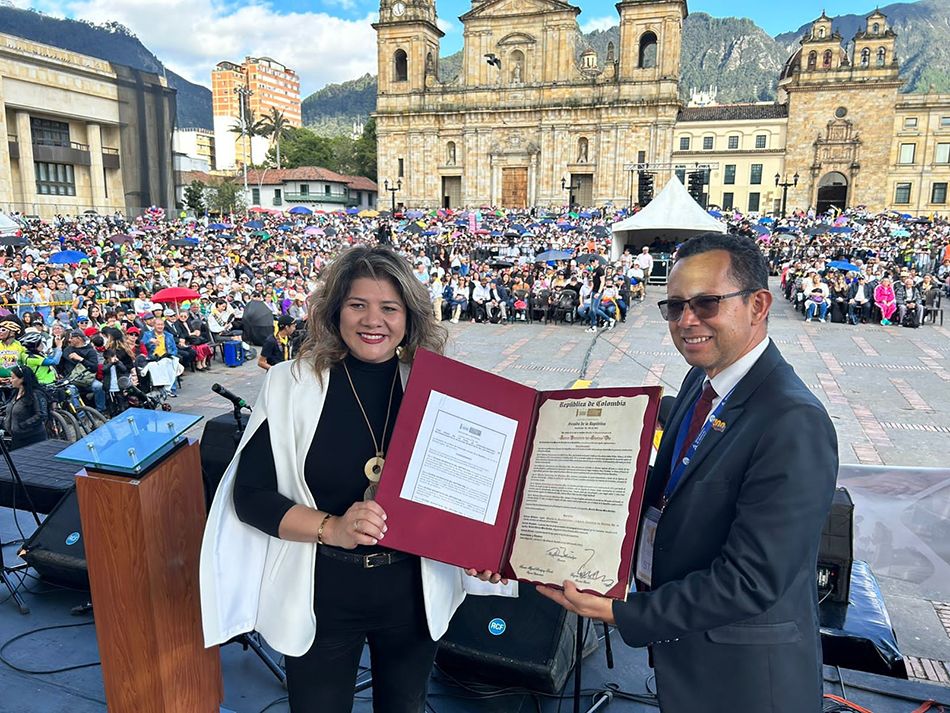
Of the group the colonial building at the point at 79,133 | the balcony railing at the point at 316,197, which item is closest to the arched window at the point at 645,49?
the balcony railing at the point at 316,197

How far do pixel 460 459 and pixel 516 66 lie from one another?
5514 cm

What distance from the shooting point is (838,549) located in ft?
8.16

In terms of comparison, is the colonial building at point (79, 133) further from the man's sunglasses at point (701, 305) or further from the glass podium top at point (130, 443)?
the man's sunglasses at point (701, 305)

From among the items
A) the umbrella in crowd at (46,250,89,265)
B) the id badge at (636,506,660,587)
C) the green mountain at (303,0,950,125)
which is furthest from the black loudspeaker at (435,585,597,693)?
the green mountain at (303,0,950,125)

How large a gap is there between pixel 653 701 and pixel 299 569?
5.49 ft

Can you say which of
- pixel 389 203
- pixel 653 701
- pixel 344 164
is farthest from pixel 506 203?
pixel 653 701

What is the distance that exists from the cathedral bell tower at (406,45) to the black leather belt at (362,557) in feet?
183

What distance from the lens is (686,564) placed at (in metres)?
1.39

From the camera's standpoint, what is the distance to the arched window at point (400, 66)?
175 ft

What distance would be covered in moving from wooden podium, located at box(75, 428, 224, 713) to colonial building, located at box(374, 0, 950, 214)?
1909 inches

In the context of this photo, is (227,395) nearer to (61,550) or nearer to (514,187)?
(61,550)

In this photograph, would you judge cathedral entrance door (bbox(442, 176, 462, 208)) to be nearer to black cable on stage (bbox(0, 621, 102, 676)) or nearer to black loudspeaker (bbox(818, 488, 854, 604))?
black cable on stage (bbox(0, 621, 102, 676))

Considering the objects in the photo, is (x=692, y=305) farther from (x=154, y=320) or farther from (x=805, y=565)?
(x=154, y=320)

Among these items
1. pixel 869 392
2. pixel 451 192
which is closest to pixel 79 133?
pixel 451 192
